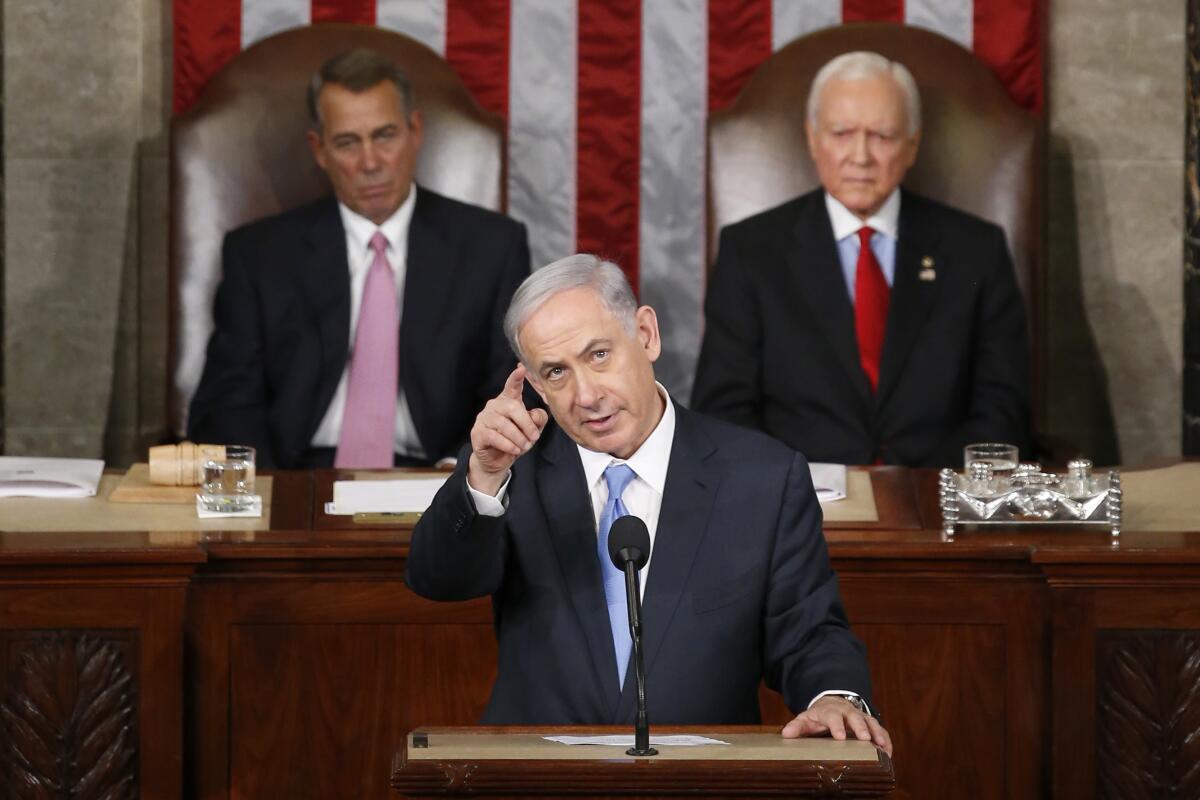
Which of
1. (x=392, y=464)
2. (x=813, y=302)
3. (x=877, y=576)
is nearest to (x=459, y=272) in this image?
(x=392, y=464)

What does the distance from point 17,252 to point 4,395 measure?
0.42 meters

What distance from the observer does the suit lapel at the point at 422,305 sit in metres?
5.30

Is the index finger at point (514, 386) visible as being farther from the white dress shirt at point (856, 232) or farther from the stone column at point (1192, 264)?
the stone column at point (1192, 264)

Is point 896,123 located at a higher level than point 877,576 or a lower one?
higher

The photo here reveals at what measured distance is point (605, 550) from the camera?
297 cm

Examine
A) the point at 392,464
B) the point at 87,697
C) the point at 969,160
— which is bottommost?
the point at 87,697

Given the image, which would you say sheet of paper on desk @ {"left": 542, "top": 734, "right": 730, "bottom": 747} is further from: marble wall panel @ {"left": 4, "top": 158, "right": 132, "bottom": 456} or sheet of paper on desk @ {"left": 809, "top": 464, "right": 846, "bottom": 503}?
marble wall panel @ {"left": 4, "top": 158, "right": 132, "bottom": 456}

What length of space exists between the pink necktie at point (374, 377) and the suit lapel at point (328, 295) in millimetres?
50

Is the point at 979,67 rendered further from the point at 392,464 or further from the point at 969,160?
the point at 392,464

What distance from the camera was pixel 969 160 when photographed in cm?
558

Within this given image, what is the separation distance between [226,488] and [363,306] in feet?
4.87

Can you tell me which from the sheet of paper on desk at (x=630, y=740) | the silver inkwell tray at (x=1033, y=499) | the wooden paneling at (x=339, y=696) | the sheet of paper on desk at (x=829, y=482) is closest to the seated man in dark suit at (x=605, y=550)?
the sheet of paper on desk at (x=630, y=740)

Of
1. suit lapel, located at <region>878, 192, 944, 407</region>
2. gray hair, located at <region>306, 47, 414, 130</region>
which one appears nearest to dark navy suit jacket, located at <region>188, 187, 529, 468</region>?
gray hair, located at <region>306, 47, 414, 130</region>

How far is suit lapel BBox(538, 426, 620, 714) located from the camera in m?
2.89
